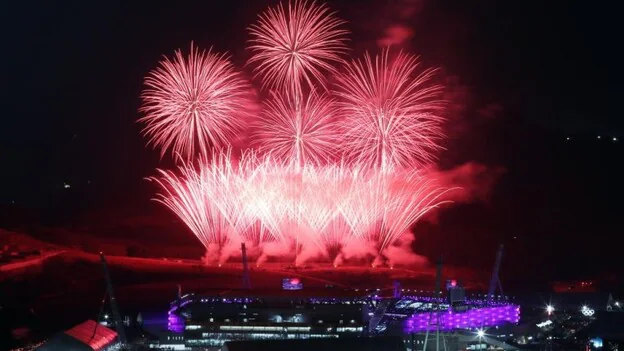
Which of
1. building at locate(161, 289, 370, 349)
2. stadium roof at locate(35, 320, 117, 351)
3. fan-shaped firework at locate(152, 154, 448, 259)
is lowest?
stadium roof at locate(35, 320, 117, 351)

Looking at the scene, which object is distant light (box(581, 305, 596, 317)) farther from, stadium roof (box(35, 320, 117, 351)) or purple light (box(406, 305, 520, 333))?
stadium roof (box(35, 320, 117, 351))

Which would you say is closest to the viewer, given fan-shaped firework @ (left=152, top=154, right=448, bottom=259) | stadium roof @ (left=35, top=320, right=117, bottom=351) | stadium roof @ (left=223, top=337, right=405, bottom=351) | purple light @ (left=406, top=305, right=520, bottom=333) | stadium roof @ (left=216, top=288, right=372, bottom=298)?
stadium roof @ (left=223, top=337, right=405, bottom=351)

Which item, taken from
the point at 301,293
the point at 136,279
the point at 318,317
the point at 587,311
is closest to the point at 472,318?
the point at 587,311

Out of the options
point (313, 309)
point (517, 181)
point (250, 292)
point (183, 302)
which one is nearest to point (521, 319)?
point (313, 309)

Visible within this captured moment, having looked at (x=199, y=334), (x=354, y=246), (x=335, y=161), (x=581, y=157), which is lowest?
(x=199, y=334)

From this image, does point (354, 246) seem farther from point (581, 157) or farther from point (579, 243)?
point (581, 157)

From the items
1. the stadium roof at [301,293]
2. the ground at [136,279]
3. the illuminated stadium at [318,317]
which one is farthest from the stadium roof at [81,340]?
the ground at [136,279]

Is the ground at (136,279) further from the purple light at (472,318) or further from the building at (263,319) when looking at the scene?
the purple light at (472,318)

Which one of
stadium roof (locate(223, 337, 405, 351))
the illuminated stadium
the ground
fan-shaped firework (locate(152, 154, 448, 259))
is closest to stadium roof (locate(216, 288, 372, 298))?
the illuminated stadium
